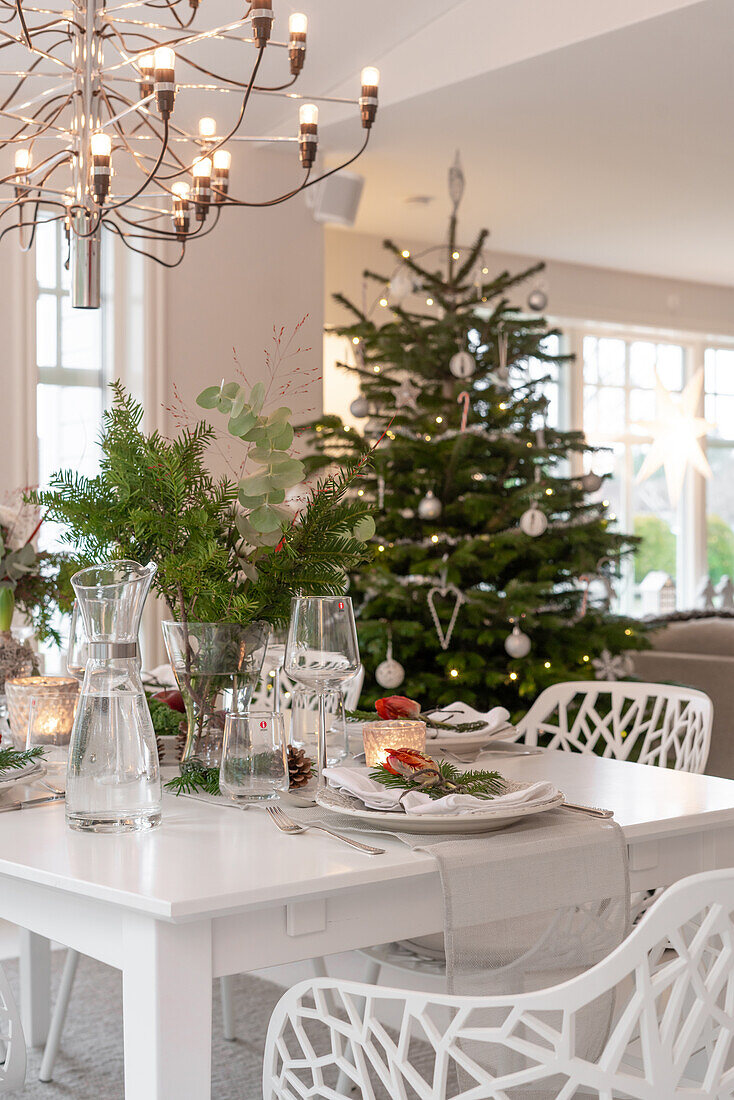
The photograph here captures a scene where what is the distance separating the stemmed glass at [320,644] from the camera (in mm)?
1662

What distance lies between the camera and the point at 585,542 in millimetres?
3875

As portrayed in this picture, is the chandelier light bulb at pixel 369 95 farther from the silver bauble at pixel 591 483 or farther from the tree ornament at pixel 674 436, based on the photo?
the tree ornament at pixel 674 436

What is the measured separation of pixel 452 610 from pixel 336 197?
76.5 inches

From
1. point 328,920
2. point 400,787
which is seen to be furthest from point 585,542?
point 328,920

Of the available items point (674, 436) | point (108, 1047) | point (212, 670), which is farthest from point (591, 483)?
point (674, 436)

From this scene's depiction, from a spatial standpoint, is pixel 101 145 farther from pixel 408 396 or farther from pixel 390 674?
pixel 408 396

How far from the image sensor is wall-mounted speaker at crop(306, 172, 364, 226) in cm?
488

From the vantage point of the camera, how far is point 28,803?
163 cm

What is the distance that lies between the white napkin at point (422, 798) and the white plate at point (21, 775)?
0.42 m

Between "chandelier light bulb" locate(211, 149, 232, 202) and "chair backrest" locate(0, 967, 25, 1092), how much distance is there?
1723mm

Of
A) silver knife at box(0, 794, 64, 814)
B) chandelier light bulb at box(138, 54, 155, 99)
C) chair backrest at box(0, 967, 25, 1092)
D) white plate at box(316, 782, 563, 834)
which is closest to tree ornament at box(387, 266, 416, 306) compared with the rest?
chandelier light bulb at box(138, 54, 155, 99)

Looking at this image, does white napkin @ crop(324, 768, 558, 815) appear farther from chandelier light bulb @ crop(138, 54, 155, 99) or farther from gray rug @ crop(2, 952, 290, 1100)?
chandelier light bulb @ crop(138, 54, 155, 99)

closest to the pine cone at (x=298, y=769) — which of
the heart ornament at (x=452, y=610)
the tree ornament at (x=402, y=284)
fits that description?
the heart ornament at (x=452, y=610)

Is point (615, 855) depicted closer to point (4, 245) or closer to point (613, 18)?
point (613, 18)
